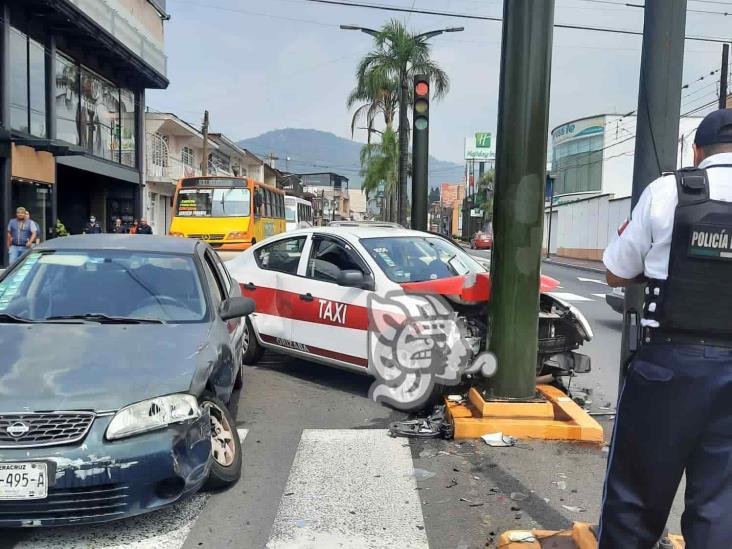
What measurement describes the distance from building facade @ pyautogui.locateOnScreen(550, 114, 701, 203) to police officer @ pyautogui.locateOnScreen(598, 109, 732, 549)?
56.0 meters

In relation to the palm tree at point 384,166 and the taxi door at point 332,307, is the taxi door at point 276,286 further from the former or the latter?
the palm tree at point 384,166

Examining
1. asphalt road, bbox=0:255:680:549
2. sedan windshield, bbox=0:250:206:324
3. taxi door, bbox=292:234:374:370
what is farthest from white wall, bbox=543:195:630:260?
sedan windshield, bbox=0:250:206:324

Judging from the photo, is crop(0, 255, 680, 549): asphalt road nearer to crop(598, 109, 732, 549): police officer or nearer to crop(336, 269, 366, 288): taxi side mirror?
crop(336, 269, 366, 288): taxi side mirror

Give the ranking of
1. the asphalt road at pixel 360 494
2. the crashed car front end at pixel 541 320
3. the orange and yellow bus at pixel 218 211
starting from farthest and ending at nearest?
the orange and yellow bus at pixel 218 211 → the crashed car front end at pixel 541 320 → the asphalt road at pixel 360 494

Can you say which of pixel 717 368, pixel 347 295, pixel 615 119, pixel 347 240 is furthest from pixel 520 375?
pixel 615 119

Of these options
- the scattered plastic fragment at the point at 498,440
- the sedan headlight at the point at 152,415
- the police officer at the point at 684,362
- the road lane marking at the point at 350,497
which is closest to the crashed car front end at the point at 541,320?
the scattered plastic fragment at the point at 498,440

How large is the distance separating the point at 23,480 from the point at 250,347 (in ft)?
13.9

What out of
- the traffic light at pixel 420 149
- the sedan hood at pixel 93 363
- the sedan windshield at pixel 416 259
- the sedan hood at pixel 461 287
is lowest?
the sedan hood at pixel 93 363

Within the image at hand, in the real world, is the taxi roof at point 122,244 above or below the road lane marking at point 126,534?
above

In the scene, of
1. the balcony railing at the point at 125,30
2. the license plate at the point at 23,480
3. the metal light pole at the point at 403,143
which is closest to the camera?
the license plate at the point at 23,480

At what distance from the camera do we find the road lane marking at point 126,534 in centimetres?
331

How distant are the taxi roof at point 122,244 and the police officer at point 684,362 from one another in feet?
12.1

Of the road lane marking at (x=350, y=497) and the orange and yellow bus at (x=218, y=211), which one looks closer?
the road lane marking at (x=350, y=497)

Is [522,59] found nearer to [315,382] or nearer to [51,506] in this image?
[315,382]
